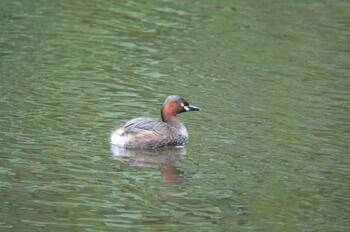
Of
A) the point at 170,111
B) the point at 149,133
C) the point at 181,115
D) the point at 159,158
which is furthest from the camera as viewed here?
the point at 181,115

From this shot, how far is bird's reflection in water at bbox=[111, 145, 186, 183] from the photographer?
35.2 feet

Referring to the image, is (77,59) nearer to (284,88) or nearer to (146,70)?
(146,70)

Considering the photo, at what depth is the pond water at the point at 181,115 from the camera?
9578 mm

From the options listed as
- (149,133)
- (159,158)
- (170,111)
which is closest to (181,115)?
(170,111)

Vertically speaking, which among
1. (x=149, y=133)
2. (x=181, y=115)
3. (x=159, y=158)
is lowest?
(x=181, y=115)

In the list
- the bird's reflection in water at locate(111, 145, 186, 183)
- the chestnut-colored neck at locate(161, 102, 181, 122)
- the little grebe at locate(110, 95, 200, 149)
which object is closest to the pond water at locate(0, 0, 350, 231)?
the bird's reflection in water at locate(111, 145, 186, 183)

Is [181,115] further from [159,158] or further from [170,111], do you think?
[159,158]

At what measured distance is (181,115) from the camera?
13.7 m

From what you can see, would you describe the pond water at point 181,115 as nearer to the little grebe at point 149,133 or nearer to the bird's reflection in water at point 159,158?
the bird's reflection in water at point 159,158

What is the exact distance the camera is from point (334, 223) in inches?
371

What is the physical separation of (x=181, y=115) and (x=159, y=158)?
7.18 ft

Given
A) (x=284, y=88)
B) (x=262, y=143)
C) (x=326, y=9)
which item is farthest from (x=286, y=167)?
(x=326, y=9)

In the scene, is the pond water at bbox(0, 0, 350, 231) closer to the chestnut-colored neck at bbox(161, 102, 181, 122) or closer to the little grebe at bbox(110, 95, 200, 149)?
the little grebe at bbox(110, 95, 200, 149)

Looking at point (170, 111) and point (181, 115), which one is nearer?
point (170, 111)
